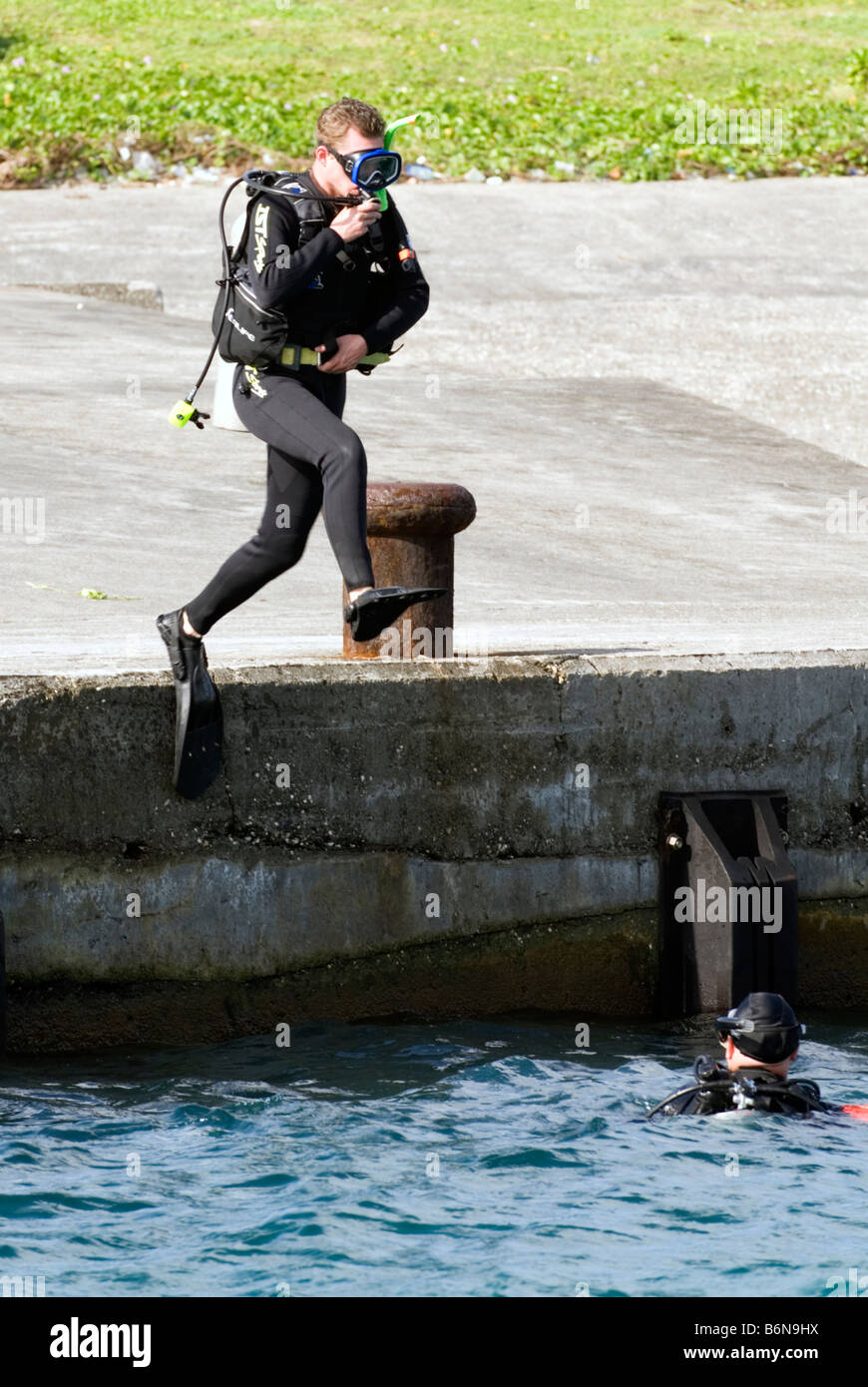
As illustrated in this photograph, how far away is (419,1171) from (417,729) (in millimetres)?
1800

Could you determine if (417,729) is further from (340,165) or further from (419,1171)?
(340,165)

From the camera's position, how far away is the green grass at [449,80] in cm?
2470

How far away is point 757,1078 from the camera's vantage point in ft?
22.5

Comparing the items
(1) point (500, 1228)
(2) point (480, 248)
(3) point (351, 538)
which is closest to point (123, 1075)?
(1) point (500, 1228)

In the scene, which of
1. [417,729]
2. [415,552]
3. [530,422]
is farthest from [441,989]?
[530,422]

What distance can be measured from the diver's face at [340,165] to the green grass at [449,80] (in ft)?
58.8

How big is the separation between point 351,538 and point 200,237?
15914mm

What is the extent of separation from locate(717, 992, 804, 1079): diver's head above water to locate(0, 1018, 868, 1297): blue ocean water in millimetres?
213

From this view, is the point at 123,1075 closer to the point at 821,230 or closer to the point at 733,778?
the point at 733,778

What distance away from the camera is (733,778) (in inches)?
307

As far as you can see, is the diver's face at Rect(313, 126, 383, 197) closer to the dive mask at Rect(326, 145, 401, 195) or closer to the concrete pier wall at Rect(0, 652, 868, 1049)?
the dive mask at Rect(326, 145, 401, 195)

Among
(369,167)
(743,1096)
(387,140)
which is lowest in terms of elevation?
(743,1096)

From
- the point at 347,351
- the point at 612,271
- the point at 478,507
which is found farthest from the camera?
the point at 612,271
